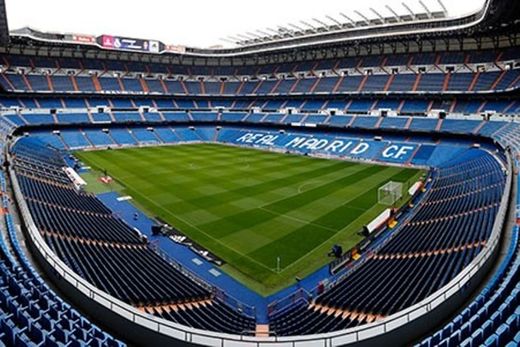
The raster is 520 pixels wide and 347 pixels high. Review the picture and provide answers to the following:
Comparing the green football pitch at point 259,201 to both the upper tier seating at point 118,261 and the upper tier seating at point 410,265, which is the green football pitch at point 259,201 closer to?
the upper tier seating at point 410,265

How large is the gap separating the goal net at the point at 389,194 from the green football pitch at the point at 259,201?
2.22 feet

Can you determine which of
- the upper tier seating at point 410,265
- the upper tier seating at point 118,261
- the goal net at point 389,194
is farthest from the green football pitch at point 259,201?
the upper tier seating at point 118,261

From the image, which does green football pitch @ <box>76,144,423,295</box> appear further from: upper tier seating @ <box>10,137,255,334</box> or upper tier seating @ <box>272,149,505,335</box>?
upper tier seating @ <box>10,137,255,334</box>

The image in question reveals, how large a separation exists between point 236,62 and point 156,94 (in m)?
18.7

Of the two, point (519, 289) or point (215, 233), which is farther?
point (215, 233)

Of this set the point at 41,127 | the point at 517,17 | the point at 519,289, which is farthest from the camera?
the point at 41,127

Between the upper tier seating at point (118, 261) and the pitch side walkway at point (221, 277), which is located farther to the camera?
the pitch side walkway at point (221, 277)

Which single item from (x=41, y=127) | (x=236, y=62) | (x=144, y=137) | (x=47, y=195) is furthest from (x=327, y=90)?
(x=47, y=195)

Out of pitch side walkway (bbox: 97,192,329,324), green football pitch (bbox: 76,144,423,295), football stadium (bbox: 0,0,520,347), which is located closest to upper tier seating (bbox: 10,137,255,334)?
football stadium (bbox: 0,0,520,347)

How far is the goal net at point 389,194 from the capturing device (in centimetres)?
2718

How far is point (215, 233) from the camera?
70.9ft

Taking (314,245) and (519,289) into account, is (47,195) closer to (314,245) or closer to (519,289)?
(314,245)

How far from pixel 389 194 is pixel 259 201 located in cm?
1005

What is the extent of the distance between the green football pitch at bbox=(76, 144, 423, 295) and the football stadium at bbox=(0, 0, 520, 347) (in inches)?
7.2
